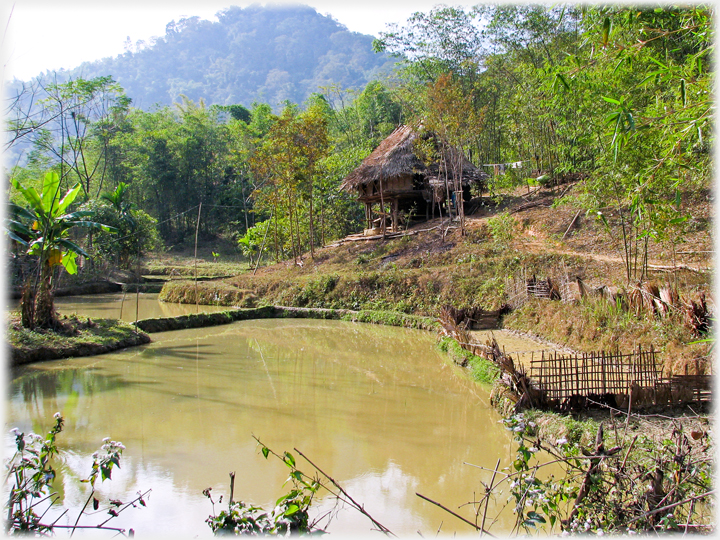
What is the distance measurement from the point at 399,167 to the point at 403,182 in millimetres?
1135

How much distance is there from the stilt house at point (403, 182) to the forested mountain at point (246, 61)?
273ft

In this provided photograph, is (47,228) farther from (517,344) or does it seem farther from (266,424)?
(517,344)

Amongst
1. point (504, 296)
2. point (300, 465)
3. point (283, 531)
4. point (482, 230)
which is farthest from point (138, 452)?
point (482, 230)

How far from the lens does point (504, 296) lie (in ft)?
41.6

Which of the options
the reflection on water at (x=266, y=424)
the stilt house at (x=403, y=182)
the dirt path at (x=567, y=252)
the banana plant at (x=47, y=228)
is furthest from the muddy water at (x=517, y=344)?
the stilt house at (x=403, y=182)

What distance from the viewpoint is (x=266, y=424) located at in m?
6.25

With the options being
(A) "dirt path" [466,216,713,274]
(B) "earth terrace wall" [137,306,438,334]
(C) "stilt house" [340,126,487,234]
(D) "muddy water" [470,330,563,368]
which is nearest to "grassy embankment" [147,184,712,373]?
(A) "dirt path" [466,216,713,274]

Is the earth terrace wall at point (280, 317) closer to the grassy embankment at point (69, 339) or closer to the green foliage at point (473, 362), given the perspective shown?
the grassy embankment at point (69, 339)

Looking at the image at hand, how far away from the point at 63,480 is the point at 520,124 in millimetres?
18727

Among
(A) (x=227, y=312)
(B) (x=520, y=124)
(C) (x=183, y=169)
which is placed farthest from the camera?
(C) (x=183, y=169)

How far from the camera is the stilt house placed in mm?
20156

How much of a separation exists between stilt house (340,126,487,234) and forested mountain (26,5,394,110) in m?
83.1

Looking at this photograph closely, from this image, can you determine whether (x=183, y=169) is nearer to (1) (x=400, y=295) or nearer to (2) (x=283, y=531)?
(1) (x=400, y=295)

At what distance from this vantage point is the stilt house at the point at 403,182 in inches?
794
